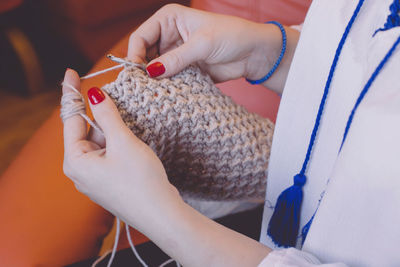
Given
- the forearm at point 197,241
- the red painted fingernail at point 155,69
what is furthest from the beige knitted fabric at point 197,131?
the forearm at point 197,241

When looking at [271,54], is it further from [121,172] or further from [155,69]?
[121,172]

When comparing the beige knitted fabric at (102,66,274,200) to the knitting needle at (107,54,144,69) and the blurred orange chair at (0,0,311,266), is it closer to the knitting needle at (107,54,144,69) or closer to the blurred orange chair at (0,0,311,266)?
the knitting needle at (107,54,144,69)

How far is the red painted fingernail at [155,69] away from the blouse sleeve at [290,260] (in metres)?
0.30

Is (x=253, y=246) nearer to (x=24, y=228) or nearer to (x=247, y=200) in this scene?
(x=247, y=200)

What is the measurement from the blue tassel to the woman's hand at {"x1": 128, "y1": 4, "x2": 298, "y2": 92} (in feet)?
0.82

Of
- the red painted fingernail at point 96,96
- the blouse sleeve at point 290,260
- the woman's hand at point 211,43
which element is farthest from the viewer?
the woman's hand at point 211,43

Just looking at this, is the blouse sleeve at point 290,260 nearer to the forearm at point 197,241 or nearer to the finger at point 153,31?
the forearm at point 197,241

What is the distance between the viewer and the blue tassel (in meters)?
0.57

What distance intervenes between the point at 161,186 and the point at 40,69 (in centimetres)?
134

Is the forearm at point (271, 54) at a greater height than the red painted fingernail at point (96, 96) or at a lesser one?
greater

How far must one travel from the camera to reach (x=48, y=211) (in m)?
0.72

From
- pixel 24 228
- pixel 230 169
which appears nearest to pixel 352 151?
pixel 230 169

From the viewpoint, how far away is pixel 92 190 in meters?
0.50

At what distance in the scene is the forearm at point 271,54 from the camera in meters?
0.69
